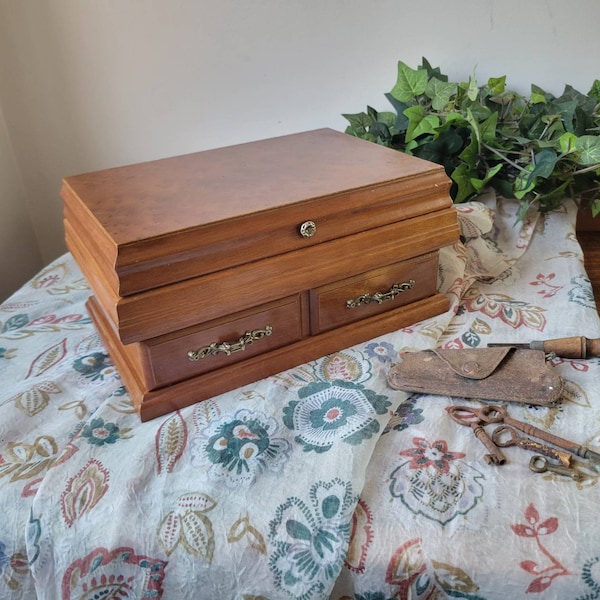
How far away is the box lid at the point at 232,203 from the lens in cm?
72

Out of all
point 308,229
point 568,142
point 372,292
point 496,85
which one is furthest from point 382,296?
point 496,85

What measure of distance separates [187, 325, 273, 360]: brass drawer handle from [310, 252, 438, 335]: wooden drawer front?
0.27ft

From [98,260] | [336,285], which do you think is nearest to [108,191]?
[98,260]

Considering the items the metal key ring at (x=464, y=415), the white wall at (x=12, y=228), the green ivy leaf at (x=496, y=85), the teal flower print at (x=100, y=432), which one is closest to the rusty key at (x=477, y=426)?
the metal key ring at (x=464, y=415)

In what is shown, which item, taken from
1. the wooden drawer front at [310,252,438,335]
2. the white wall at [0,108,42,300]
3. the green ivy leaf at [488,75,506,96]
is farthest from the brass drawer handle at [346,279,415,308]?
the white wall at [0,108,42,300]

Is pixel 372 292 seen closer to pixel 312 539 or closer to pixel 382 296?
pixel 382 296

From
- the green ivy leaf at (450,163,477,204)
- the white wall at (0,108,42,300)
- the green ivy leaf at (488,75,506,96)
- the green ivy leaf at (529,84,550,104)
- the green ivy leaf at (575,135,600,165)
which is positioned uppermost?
the green ivy leaf at (488,75,506,96)

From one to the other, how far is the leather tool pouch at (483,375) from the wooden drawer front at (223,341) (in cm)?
15

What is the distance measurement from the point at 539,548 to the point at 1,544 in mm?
538

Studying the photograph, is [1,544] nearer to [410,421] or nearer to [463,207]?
[410,421]

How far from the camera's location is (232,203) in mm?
788

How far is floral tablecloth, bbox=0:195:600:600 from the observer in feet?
1.96

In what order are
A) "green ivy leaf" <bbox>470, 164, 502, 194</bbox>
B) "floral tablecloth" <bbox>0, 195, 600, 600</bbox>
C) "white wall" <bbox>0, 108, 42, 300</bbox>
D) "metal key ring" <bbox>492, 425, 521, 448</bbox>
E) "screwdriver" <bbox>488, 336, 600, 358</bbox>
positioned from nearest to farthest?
"floral tablecloth" <bbox>0, 195, 600, 600</bbox> → "metal key ring" <bbox>492, 425, 521, 448</bbox> → "screwdriver" <bbox>488, 336, 600, 358</bbox> → "green ivy leaf" <bbox>470, 164, 502, 194</bbox> → "white wall" <bbox>0, 108, 42, 300</bbox>

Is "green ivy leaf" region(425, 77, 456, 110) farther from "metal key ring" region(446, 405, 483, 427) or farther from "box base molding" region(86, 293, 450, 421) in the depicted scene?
"metal key ring" region(446, 405, 483, 427)
